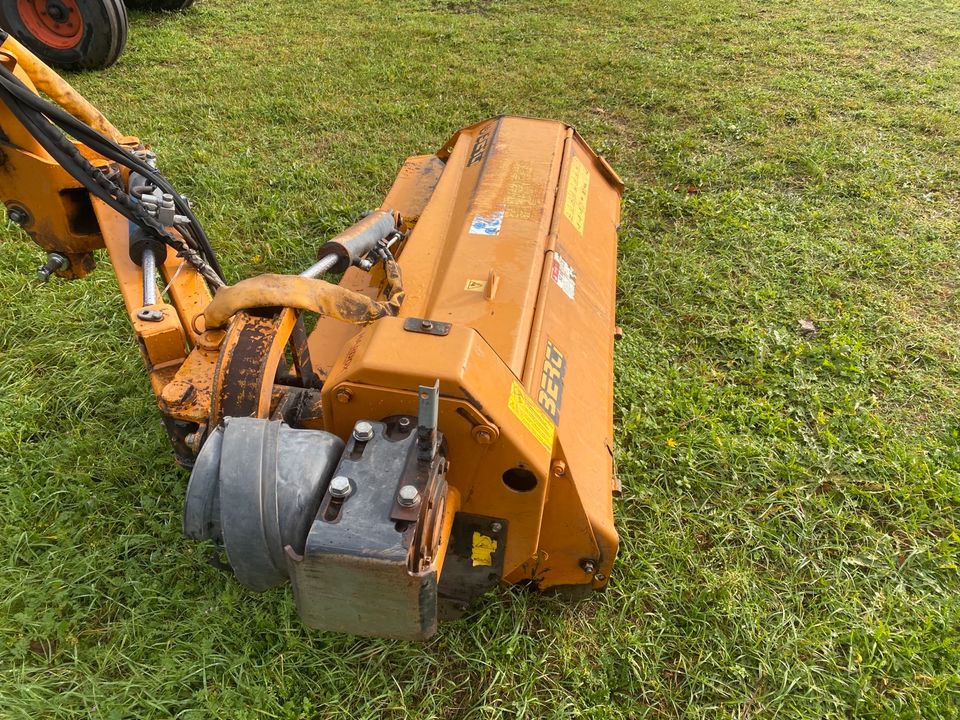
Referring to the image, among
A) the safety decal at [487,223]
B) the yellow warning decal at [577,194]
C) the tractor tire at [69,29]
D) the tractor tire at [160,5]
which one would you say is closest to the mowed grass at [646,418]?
the tractor tire at [69,29]

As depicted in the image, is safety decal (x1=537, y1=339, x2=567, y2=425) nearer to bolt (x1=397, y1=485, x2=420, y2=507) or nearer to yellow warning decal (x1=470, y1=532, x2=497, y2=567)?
yellow warning decal (x1=470, y1=532, x2=497, y2=567)

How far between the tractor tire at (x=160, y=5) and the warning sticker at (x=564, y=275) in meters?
5.74

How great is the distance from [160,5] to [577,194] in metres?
5.42

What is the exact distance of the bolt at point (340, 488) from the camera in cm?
142

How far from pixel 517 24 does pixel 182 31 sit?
3112 mm

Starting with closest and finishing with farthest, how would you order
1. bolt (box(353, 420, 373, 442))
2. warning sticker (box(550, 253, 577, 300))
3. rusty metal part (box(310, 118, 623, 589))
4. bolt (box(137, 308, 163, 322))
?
1. bolt (box(353, 420, 373, 442))
2. rusty metal part (box(310, 118, 623, 589))
3. bolt (box(137, 308, 163, 322))
4. warning sticker (box(550, 253, 577, 300))

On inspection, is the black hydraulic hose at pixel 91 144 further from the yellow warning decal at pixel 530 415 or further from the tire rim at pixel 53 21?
the tire rim at pixel 53 21

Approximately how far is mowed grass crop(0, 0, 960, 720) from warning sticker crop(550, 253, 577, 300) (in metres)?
0.63

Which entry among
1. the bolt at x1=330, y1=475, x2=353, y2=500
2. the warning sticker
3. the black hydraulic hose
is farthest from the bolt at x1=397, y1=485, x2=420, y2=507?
the warning sticker

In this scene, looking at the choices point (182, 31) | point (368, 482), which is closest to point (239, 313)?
point (368, 482)

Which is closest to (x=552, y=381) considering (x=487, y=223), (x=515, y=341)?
(x=515, y=341)

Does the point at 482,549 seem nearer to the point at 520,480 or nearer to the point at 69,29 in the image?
the point at 520,480

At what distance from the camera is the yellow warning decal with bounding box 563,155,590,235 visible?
3.01m

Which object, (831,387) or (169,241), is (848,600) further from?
(169,241)
